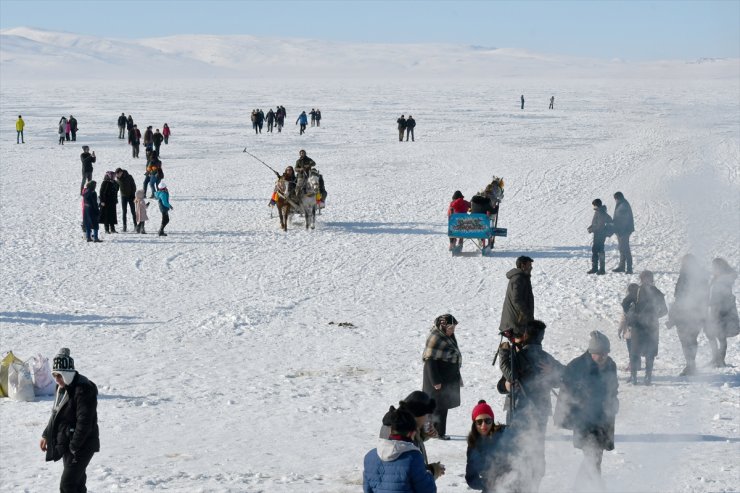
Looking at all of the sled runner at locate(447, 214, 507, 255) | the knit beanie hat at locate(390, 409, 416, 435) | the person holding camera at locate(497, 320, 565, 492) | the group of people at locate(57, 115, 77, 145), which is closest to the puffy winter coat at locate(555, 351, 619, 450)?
the person holding camera at locate(497, 320, 565, 492)

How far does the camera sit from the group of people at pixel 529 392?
5.46m

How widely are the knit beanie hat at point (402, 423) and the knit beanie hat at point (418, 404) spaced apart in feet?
0.62

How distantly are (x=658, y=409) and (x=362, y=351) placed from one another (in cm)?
392

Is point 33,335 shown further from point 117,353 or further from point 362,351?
point 362,351

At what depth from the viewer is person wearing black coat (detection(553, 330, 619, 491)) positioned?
25.2 feet

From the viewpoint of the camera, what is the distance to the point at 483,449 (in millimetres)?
6555

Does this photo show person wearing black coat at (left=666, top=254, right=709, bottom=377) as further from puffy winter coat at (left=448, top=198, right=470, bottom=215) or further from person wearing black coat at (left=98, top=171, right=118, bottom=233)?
person wearing black coat at (left=98, top=171, right=118, bottom=233)

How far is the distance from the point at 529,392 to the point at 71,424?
3.56m

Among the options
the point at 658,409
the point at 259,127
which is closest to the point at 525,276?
the point at 658,409

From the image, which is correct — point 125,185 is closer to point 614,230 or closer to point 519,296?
point 614,230

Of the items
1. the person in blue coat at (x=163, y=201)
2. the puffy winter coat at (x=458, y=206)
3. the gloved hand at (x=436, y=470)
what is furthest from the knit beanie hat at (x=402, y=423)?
the person in blue coat at (x=163, y=201)

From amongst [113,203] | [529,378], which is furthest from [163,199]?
[529,378]

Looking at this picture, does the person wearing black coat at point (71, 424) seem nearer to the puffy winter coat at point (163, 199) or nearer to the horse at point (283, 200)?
the puffy winter coat at point (163, 199)

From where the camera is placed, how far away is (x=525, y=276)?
33.2ft
